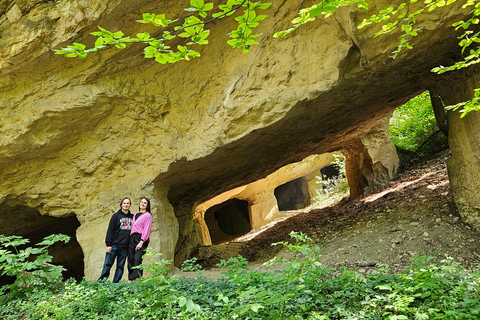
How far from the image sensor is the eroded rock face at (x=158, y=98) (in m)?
5.18

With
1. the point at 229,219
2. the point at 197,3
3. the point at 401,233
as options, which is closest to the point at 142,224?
the point at 197,3

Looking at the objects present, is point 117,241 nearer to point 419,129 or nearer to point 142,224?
point 142,224

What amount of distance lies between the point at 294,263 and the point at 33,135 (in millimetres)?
5571

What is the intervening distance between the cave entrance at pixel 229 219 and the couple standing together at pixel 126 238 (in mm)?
15484

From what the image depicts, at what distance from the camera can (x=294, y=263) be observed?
2512 millimetres

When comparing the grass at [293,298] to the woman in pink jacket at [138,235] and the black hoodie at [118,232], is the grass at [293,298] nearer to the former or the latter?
the woman in pink jacket at [138,235]

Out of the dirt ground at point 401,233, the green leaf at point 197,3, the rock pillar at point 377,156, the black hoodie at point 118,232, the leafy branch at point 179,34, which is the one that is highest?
the green leaf at point 197,3

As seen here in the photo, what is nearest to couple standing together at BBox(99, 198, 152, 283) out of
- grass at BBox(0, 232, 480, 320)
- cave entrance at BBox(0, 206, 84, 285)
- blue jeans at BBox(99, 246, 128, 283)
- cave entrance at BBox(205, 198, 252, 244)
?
blue jeans at BBox(99, 246, 128, 283)

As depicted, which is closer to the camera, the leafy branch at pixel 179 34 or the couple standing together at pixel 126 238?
the leafy branch at pixel 179 34

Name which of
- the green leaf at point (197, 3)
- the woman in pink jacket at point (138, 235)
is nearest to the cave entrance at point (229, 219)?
the woman in pink jacket at point (138, 235)

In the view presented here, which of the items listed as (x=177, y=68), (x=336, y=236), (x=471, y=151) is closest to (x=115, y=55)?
(x=177, y=68)

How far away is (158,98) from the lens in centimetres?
616

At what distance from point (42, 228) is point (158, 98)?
540cm

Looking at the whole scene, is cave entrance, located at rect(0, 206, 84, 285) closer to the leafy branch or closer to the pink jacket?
the pink jacket
